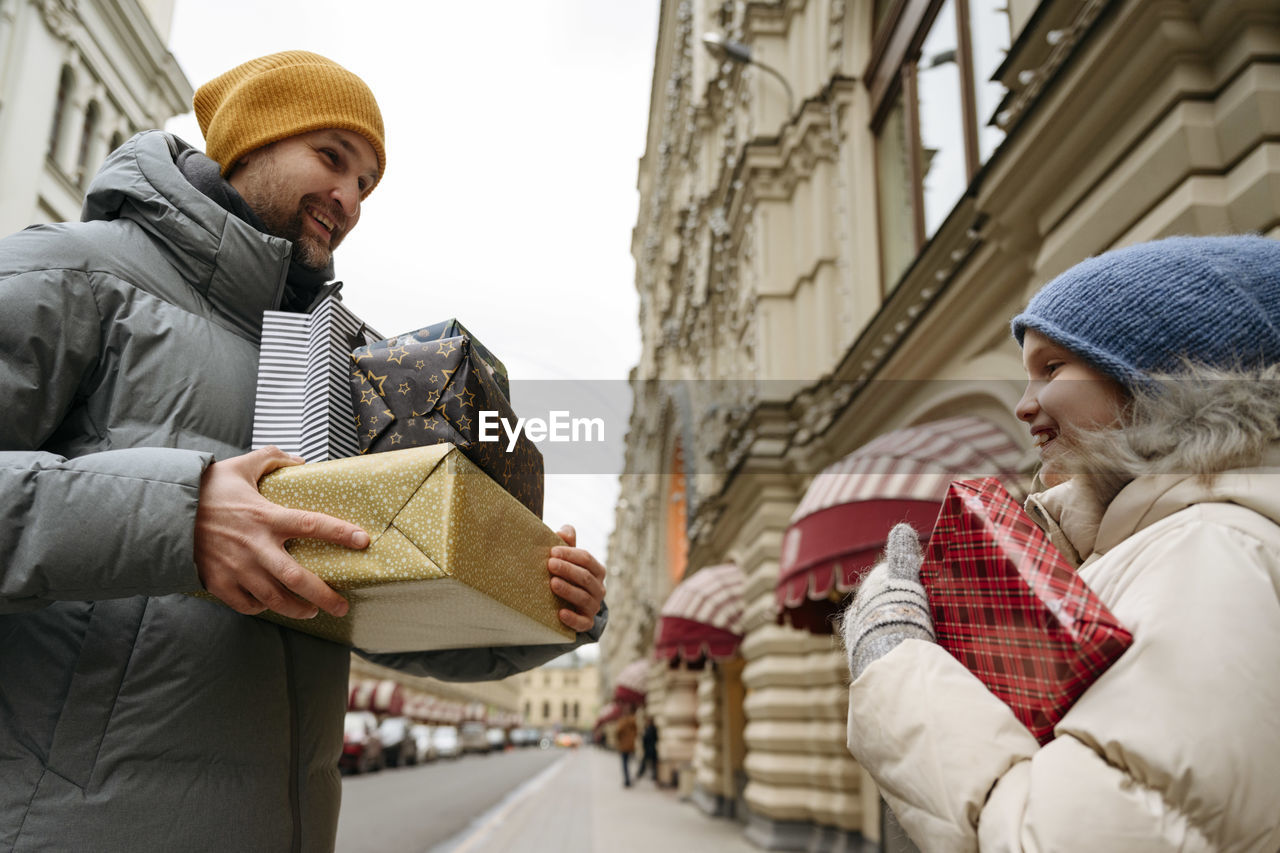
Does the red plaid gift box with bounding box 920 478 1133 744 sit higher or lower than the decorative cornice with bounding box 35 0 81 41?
lower

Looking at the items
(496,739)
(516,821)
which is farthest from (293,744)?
(496,739)

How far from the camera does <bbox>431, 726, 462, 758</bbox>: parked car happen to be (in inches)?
1561

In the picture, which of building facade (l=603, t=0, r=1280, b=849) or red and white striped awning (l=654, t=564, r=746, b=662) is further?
red and white striped awning (l=654, t=564, r=746, b=662)

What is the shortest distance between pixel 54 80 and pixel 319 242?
72.1ft

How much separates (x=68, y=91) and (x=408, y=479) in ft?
78.5

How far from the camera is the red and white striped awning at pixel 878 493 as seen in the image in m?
6.69

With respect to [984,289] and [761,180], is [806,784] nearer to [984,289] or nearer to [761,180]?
[984,289]

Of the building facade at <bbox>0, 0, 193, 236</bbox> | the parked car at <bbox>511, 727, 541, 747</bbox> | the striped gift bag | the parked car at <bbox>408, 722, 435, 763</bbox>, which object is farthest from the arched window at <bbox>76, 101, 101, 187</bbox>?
the parked car at <bbox>511, 727, 541, 747</bbox>

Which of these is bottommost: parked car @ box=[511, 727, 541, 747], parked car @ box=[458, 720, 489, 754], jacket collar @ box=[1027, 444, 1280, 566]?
parked car @ box=[511, 727, 541, 747]

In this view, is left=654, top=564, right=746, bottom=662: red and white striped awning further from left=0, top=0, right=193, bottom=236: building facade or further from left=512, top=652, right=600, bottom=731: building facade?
left=512, top=652, right=600, bottom=731: building facade

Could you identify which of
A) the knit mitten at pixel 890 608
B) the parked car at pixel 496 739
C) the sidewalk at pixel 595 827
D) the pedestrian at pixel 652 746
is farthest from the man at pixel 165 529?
the parked car at pixel 496 739

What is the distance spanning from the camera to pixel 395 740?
30.3 m

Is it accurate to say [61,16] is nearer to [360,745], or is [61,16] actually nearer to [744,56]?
[744,56]

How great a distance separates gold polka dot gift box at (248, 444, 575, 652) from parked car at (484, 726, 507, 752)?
193ft
